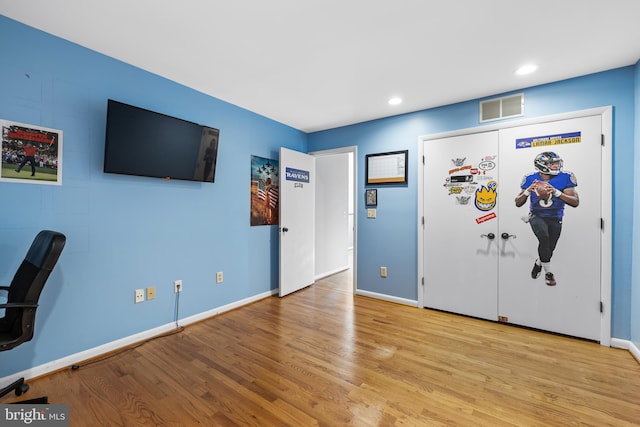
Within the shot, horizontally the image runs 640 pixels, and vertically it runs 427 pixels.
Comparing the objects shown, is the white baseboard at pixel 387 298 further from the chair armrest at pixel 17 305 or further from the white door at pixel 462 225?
the chair armrest at pixel 17 305

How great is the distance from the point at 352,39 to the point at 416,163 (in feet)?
6.19

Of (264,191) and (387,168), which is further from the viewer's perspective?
(264,191)

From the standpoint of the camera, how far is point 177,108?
2879 mm

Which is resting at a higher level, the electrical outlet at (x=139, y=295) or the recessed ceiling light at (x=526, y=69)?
the recessed ceiling light at (x=526, y=69)

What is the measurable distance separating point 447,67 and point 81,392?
3822 millimetres

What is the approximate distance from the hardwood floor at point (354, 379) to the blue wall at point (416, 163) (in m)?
0.76

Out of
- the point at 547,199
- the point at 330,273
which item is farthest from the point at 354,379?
the point at 330,273

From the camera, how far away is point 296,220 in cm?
414

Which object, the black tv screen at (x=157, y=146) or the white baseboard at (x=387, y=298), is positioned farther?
the white baseboard at (x=387, y=298)

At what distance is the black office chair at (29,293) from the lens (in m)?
1.62

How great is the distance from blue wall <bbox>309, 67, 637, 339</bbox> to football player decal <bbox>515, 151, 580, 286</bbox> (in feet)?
1.12

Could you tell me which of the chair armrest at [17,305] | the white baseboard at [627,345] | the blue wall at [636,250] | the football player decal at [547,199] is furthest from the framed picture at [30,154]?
the white baseboard at [627,345]

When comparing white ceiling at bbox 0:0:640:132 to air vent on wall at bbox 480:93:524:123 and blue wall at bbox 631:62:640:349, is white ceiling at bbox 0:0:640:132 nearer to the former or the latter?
air vent on wall at bbox 480:93:524:123

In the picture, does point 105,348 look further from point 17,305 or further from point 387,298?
point 387,298
